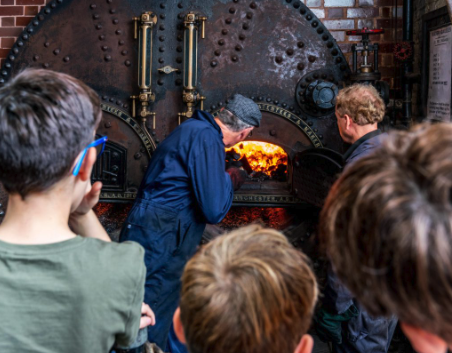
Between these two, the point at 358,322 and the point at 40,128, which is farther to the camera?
the point at 358,322

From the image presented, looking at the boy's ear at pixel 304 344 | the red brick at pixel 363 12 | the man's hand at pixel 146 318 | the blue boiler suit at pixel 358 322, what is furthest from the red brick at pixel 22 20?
the boy's ear at pixel 304 344

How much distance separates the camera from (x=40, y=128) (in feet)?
3.30

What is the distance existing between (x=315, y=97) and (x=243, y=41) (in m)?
0.55

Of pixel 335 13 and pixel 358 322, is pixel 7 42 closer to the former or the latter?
pixel 335 13

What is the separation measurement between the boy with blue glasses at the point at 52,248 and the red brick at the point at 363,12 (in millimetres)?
2731

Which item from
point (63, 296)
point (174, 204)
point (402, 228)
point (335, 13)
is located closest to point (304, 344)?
point (402, 228)

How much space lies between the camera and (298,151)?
3031 mm

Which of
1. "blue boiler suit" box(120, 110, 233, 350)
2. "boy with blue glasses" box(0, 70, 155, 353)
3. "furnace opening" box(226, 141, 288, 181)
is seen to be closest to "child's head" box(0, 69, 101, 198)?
"boy with blue glasses" box(0, 70, 155, 353)

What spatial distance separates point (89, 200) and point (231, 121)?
142 centimetres

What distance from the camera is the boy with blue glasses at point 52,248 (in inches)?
39.7

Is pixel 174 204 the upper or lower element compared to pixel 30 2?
lower

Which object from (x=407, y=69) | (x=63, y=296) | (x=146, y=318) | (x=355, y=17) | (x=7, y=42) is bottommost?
(x=146, y=318)

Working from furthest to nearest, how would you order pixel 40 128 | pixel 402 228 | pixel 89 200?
pixel 89 200 < pixel 40 128 < pixel 402 228

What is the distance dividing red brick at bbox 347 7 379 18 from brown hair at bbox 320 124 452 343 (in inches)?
116
